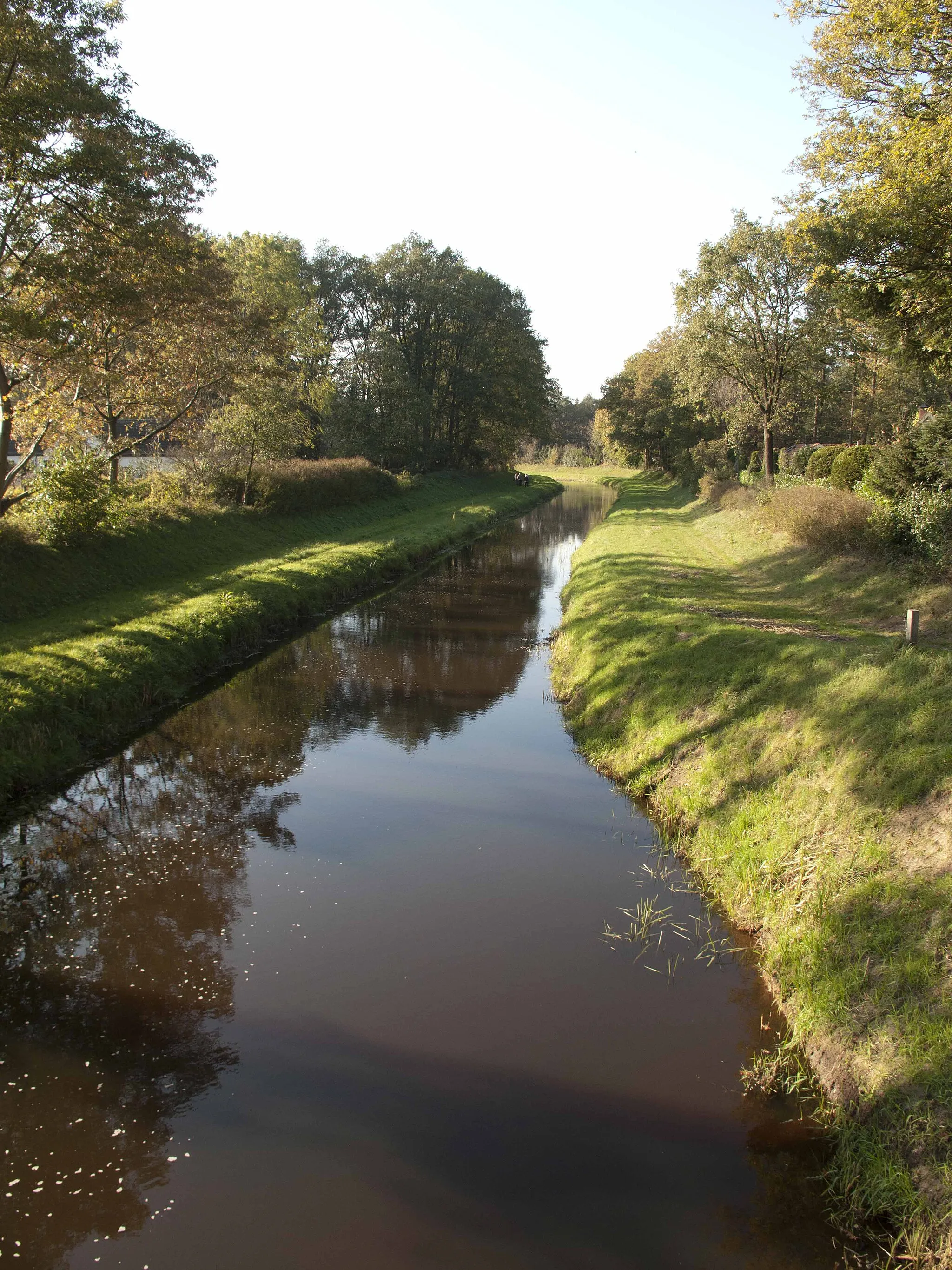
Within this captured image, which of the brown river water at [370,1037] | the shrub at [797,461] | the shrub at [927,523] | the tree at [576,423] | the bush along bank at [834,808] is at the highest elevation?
the tree at [576,423]

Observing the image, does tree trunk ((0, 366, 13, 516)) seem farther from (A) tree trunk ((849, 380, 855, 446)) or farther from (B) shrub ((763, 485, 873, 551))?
(A) tree trunk ((849, 380, 855, 446))

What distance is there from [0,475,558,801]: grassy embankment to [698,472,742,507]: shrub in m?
12.8

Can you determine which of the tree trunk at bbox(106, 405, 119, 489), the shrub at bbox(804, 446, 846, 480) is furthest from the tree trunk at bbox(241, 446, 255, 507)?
the shrub at bbox(804, 446, 846, 480)

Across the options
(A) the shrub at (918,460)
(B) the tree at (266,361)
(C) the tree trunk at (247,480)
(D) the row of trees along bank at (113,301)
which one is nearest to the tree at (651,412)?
(B) the tree at (266,361)

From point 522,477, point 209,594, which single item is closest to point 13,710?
point 209,594

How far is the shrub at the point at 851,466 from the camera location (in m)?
20.3

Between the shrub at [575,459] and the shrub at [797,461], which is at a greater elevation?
the shrub at [575,459]

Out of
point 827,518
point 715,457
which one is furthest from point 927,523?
point 715,457

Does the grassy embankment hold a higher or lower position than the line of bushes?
lower

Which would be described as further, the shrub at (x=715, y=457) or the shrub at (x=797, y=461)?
the shrub at (x=715, y=457)

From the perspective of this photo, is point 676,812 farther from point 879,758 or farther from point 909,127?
point 909,127

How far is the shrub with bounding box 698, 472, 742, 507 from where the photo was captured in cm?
3437

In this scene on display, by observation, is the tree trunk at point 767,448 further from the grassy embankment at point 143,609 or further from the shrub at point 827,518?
the grassy embankment at point 143,609

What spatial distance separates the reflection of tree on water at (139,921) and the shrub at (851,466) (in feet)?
35.4
